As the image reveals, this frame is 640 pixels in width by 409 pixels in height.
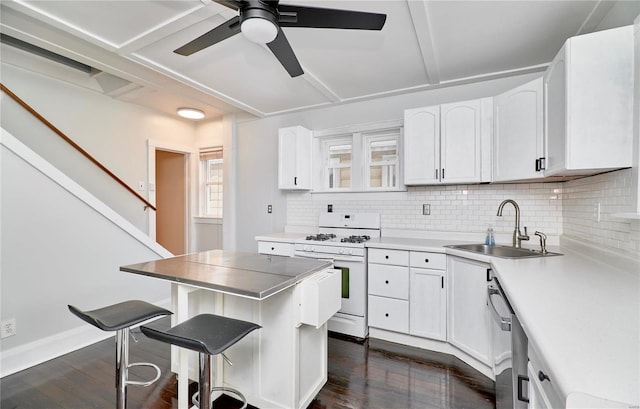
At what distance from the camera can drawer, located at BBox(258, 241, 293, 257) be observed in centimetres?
328

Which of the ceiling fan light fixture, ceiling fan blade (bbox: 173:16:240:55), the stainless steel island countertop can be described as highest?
ceiling fan blade (bbox: 173:16:240:55)

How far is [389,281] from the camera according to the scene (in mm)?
2742

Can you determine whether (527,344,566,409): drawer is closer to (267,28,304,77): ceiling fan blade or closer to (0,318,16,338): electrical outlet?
(267,28,304,77): ceiling fan blade

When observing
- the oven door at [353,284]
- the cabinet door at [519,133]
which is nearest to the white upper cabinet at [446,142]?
the cabinet door at [519,133]

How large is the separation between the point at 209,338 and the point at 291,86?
2.71m

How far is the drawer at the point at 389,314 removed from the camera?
8.80ft

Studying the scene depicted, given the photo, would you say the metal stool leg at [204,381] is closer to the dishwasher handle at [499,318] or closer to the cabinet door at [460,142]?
the dishwasher handle at [499,318]

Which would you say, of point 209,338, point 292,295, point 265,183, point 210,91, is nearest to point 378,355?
point 292,295

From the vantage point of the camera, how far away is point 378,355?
253 centimetres

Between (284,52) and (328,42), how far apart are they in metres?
0.67

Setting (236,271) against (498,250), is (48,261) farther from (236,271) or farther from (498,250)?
(498,250)

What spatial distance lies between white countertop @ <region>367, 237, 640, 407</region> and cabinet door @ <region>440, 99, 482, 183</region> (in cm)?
117

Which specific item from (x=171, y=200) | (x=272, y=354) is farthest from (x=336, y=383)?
(x=171, y=200)

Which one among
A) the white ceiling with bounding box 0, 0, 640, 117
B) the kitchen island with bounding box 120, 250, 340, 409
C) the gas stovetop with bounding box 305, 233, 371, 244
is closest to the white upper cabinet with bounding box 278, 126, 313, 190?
the white ceiling with bounding box 0, 0, 640, 117
